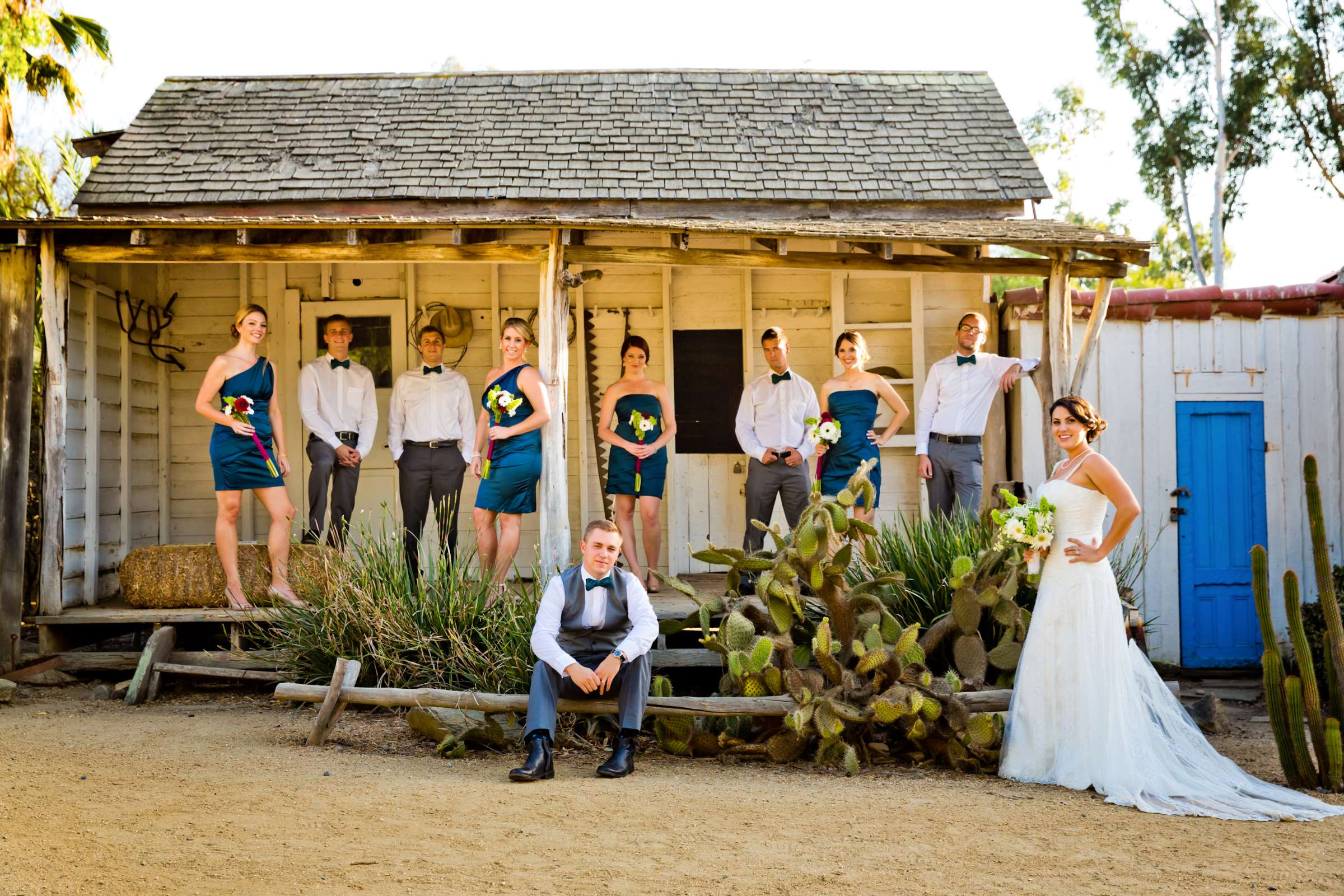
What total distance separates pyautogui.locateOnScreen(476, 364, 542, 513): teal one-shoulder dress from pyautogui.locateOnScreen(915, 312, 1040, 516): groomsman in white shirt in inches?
105

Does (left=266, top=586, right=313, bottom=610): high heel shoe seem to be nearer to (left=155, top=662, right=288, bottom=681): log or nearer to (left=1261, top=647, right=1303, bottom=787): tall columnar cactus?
(left=155, top=662, right=288, bottom=681): log

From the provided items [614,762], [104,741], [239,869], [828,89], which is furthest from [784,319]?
[239,869]

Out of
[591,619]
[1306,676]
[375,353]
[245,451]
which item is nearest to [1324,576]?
[1306,676]

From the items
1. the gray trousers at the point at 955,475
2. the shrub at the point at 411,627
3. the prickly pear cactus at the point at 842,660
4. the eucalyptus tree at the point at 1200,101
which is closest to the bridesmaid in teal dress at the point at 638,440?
the shrub at the point at 411,627

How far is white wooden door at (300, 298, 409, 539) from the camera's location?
949 cm

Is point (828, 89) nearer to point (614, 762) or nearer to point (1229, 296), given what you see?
point (1229, 296)

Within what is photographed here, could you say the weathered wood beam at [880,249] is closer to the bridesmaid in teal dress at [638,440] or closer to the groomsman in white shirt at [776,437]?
the groomsman in white shirt at [776,437]

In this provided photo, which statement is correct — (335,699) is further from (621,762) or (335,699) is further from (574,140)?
(574,140)

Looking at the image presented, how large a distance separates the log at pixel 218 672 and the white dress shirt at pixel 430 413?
162 centimetres

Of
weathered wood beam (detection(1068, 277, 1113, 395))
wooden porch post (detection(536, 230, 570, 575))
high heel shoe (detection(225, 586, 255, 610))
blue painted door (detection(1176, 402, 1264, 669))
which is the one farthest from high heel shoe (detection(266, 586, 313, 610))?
blue painted door (detection(1176, 402, 1264, 669))

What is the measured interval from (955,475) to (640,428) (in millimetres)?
2164

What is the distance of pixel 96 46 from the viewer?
10.9 meters

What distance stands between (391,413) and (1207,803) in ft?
17.6

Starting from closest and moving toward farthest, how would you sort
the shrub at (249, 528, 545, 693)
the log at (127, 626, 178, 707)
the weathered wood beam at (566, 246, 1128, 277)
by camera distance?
the shrub at (249, 528, 545, 693)
the log at (127, 626, 178, 707)
the weathered wood beam at (566, 246, 1128, 277)
